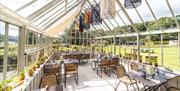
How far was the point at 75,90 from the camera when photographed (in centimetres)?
492

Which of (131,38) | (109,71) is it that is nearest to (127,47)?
(131,38)

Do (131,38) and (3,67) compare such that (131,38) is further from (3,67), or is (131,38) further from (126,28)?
(3,67)

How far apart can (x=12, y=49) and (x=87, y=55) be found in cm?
679

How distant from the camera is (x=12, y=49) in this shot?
145 inches

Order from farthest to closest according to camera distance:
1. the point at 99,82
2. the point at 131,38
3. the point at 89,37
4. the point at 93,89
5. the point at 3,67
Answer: the point at 89,37 < the point at 131,38 < the point at 99,82 < the point at 93,89 < the point at 3,67

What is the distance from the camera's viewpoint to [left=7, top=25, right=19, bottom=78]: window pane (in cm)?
350

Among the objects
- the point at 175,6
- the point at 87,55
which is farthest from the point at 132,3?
the point at 87,55

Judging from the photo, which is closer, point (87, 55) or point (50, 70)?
point (50, 70)

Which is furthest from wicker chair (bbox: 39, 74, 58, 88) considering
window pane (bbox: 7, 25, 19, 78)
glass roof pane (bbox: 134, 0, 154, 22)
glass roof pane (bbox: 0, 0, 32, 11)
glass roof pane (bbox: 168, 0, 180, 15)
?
glass roof pane (bbox: 134, 0, 154, 22)

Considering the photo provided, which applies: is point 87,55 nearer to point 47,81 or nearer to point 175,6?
point 175,6

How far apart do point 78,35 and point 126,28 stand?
1239 cm

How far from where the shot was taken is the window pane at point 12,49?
3.50 m

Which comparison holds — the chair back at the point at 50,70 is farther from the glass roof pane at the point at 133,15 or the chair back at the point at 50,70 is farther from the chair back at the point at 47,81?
the glass roof pane at the point at 133,15

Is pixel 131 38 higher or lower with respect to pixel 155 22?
lower
